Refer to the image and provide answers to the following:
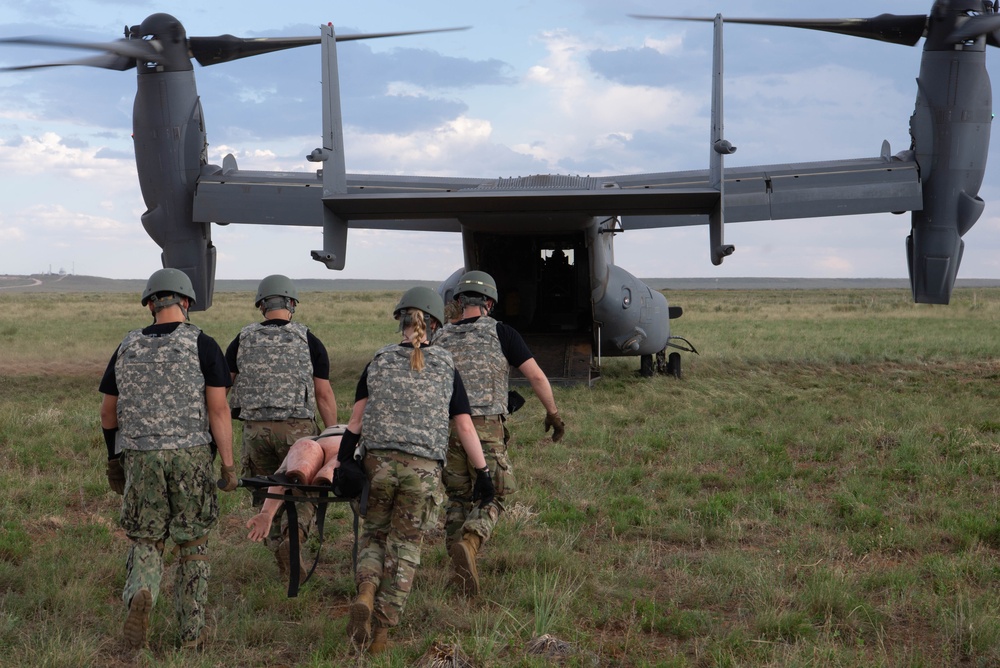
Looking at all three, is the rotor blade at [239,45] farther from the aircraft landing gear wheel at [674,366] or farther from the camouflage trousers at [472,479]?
the camouflage trousers at [472,479]

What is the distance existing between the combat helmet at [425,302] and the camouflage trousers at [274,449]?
137 cm

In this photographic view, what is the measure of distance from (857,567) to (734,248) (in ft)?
17.2

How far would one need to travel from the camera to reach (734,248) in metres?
11.0

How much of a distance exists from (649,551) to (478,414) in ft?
5.77

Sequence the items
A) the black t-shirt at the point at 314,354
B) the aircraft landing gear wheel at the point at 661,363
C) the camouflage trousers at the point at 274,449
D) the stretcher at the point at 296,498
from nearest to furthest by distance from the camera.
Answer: the stretcher at the point at 296,498 < the camouflage trousers at the point at 274,449 < the black t-shirt at the point at 314,354 < the aircraft landing gear wheel at the point at 661,363

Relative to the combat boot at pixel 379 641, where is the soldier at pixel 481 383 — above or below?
above

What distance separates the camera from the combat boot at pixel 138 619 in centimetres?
491

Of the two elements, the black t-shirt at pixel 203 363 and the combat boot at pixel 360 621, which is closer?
the combat boot at pixel 360 621

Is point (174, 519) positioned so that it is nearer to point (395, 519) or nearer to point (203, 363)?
point (203, 363)

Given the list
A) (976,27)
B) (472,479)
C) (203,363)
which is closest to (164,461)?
(203,363)

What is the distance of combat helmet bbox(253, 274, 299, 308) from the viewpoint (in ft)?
21.2

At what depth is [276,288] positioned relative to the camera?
6.50 metres

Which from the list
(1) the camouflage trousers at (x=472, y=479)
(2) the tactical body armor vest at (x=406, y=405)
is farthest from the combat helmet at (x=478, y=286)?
(2) the tactical body armor vest at (x=406, y=405)

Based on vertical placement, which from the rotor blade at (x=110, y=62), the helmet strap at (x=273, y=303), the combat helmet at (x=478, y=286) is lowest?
the helmet strap at (x=273, y=303)
